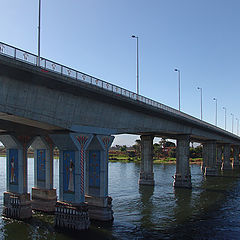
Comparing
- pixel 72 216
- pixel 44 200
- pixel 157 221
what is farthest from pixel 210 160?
pixel 72 216

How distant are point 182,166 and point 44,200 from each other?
1313 inches

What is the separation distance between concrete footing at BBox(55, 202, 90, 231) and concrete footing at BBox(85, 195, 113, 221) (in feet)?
8.03

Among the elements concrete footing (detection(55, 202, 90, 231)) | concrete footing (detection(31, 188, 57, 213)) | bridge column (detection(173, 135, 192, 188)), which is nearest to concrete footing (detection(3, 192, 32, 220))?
concrete footing (detection(31, 188, 57, 213))

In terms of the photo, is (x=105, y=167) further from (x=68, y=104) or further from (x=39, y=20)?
(x=39, y=20)

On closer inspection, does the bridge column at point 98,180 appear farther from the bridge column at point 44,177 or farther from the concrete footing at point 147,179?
the concrete footing at point 147,179

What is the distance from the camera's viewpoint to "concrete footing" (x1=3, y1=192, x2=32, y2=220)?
33.5m

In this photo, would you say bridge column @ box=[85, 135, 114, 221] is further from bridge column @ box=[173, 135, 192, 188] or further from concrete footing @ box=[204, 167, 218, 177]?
concrete footing @ box=[204, 167, 218, 177]

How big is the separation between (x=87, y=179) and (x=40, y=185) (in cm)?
697

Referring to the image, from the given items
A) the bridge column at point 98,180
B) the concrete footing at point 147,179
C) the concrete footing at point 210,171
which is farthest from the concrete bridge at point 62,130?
the concrete footing at point 210,171

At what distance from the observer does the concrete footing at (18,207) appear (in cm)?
3350

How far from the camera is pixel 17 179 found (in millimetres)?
35188

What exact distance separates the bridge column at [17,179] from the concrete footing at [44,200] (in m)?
2.47

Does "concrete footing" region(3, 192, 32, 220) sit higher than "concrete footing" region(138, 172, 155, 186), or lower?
higher

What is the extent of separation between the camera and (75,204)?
3006cm
